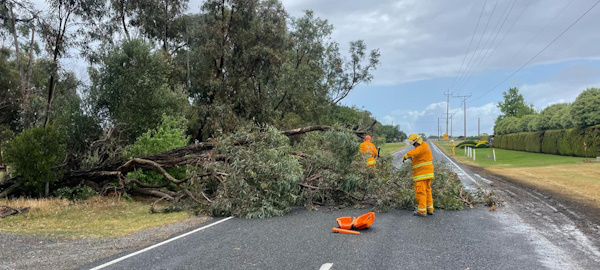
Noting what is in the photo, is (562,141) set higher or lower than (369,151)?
higher

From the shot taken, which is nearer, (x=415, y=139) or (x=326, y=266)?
(x=326, y=266)

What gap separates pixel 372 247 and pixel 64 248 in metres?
4.80

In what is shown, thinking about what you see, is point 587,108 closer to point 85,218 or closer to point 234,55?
point 234,55

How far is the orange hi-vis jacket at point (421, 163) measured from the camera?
821cm

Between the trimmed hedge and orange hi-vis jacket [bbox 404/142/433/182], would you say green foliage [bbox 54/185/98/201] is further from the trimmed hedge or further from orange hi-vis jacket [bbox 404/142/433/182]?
the trimmed hedge

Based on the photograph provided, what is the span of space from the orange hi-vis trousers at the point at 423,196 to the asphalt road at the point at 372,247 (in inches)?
17.1

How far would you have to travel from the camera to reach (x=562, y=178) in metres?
15.4

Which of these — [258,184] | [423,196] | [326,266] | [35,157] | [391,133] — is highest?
[391,133]

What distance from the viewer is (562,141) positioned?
2920 cm

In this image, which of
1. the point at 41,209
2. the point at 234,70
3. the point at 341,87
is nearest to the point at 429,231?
the point at 41,209

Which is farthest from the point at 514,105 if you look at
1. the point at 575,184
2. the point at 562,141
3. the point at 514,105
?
the point at 575,184

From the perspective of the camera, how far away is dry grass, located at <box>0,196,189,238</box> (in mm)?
7520

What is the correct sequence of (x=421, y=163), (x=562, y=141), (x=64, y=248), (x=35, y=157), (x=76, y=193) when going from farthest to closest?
(x=562, y=141) < (x=76, y=193) < (x=35, y=157) < (x=421, y=163) < (x=64, y=248)

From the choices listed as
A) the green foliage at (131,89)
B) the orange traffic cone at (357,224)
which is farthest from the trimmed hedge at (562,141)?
the green foliage at (131,89)
